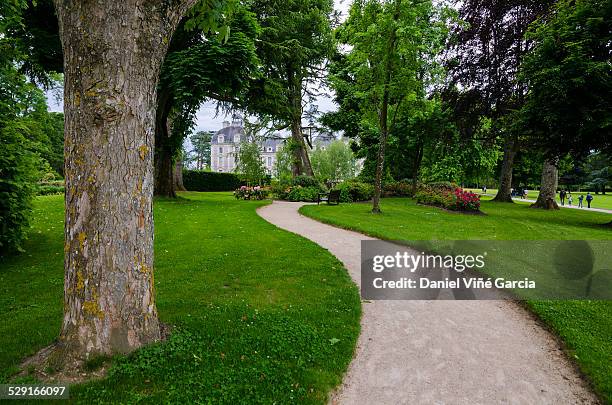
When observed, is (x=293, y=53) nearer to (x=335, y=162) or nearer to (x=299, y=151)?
(x=299, y=151)

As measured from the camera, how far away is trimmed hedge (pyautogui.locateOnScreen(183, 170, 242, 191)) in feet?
121

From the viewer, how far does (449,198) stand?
1764 centimetres

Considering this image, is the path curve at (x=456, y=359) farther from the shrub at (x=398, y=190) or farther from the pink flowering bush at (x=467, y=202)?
the shrub at (x=398, y=190)

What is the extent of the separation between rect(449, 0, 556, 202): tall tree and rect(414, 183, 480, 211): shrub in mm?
4506

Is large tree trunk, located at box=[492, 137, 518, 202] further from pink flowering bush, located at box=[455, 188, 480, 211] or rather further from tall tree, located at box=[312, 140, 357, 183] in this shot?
tall tree, located at box=[312, 140, 357, 183]

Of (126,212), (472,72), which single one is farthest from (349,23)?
(126,212)

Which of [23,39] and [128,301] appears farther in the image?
[23,39]

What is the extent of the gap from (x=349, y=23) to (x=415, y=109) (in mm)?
4985

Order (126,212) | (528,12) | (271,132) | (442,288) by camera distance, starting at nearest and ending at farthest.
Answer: (126,212) → (442,288) → (528,12) → (271,132)

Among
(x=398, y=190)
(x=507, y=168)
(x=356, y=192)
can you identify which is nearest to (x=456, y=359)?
(x=356, y=192)

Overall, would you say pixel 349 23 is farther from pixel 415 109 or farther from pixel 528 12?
pixel 528 12

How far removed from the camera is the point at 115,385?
2707 mm

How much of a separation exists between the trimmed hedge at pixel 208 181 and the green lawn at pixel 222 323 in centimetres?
2990

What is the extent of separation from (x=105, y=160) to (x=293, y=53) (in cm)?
2096
